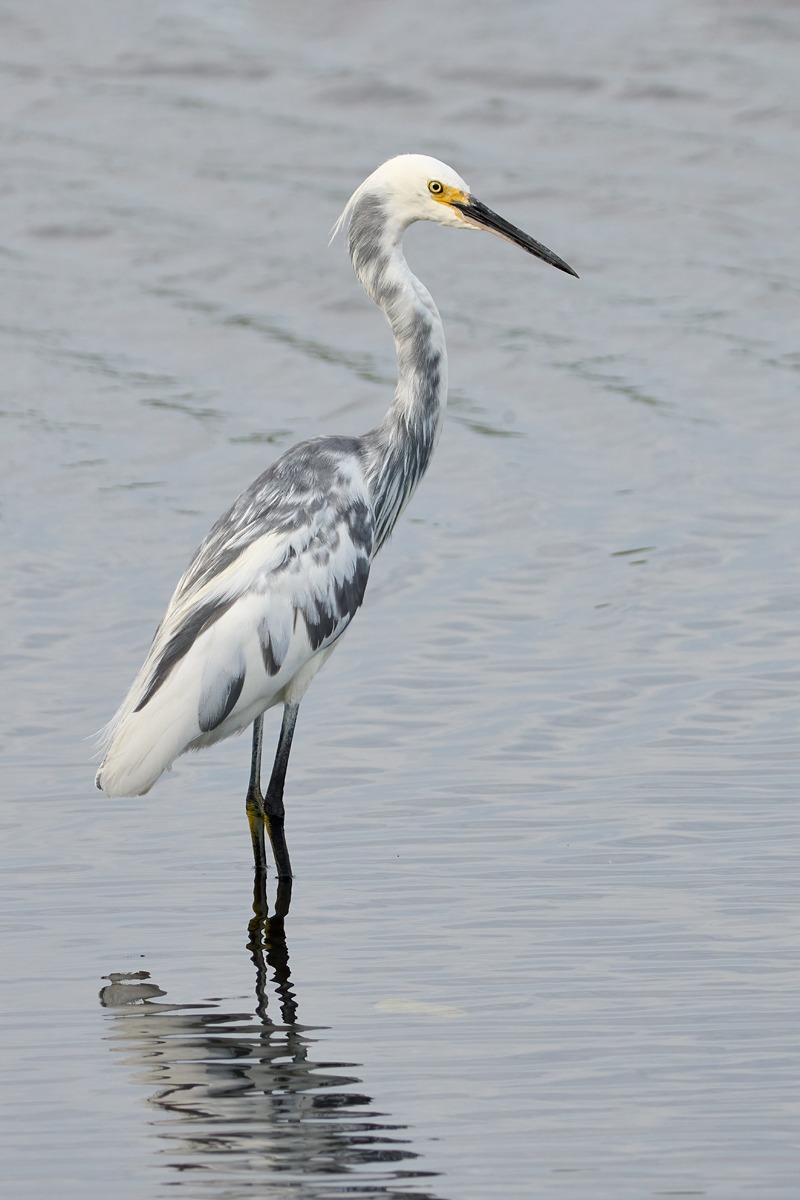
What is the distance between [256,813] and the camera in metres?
7.42

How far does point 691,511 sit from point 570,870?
16.2 ft

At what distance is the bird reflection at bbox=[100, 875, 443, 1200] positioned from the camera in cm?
489

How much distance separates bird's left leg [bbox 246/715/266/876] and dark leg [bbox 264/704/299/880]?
3 cm

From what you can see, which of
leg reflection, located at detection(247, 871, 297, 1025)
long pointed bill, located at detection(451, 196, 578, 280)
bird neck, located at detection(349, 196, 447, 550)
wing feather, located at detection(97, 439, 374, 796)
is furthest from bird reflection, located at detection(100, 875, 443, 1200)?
long pointed bill, located at detection(451, 196, 578, 280)

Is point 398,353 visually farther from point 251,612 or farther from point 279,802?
point 279,802

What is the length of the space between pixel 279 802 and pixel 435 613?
2.96 meters

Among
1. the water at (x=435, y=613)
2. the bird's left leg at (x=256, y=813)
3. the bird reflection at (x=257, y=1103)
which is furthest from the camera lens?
the bird's left leg at (x=256, y=813)

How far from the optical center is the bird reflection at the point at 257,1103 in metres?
4.89

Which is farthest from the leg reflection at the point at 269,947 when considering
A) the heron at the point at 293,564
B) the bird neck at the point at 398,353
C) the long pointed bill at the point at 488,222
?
the long pointed bill at the point at 488,222

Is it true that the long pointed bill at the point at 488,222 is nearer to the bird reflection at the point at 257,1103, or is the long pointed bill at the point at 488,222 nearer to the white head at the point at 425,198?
the white head at the point at 425,198

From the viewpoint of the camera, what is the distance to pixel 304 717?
8.98m

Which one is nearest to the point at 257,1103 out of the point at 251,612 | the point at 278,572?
the point at 251,612

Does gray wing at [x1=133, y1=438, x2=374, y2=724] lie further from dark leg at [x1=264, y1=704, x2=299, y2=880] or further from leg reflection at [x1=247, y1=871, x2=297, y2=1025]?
leg reflection at [x1=247, y1=871, x2=297, y2=1025]

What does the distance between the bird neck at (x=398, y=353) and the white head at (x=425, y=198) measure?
3 cm
